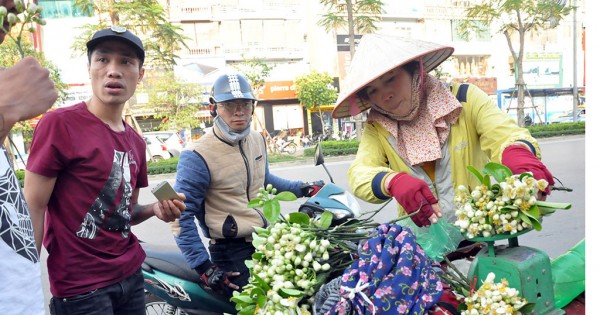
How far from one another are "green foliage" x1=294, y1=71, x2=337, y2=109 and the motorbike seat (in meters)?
19.3

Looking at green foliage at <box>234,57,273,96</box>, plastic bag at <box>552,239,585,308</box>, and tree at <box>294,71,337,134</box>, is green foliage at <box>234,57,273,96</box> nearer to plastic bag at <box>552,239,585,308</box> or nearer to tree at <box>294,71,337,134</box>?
tree at <box>294,71,337,134</box>

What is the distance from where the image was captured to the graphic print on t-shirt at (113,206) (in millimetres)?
1654

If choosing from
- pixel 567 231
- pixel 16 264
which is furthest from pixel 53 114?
pixel 567 231

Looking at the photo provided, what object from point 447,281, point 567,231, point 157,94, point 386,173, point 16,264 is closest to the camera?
point 16,264

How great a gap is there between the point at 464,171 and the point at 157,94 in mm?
18292

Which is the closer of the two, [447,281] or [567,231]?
[447,281]

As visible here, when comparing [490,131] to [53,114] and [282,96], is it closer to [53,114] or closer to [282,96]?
[53,114]

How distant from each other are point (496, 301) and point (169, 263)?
1.98 m

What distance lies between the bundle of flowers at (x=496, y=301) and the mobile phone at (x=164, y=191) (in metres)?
0.99

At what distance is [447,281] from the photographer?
3.93ft

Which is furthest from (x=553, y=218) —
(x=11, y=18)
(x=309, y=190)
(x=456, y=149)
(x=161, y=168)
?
(x=161, y=168)

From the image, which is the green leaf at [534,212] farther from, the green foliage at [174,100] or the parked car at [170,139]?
the green foliage at [174,100]

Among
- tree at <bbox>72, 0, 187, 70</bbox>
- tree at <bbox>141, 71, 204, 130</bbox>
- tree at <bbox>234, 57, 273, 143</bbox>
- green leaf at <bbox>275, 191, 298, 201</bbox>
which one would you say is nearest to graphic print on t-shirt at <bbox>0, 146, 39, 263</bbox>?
green leaf at <bbox>275, 191, 298, 201</bbox>

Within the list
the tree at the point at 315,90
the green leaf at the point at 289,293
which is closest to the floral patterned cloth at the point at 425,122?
the green leaf at the point at 289,293
